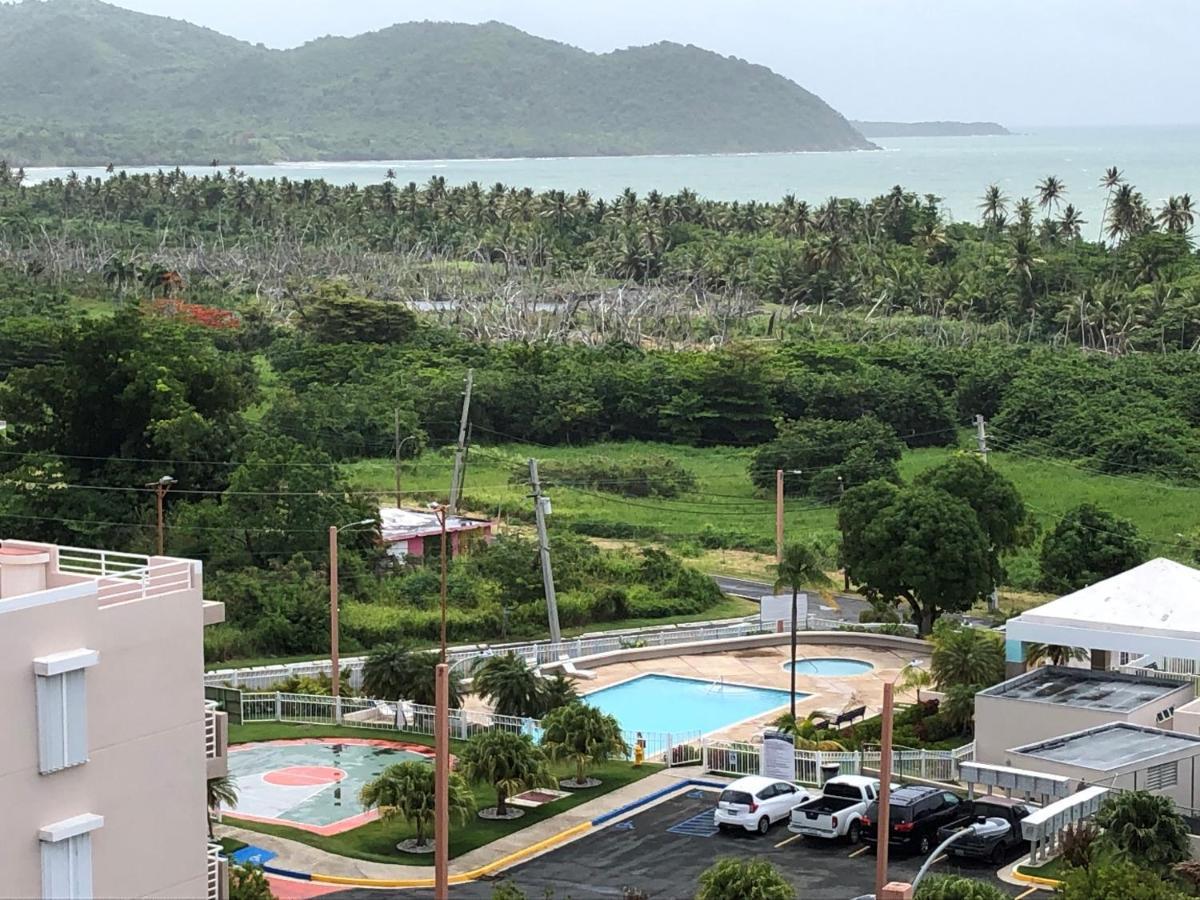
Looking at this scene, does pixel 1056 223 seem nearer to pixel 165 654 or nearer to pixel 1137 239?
pixel 1137 239

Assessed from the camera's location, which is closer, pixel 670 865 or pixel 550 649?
pixel 670 865

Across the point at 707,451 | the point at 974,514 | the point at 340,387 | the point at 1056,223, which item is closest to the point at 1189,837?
the point at 974,514

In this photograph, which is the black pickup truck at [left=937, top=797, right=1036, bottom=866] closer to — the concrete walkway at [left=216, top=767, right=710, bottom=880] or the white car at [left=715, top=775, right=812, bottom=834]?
the white car at [left=715, top=775, right=812, bottom=834]

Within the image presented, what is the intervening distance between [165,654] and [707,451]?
6658 centimetres

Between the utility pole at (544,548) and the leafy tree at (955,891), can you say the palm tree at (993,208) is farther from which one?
the leafy tree at (955,891)

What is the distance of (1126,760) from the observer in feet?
115

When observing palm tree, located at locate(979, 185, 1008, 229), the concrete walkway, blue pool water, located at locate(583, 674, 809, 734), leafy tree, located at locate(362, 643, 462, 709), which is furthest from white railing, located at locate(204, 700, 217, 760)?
palm tree, located at locate(979, 185, 1008, 229)

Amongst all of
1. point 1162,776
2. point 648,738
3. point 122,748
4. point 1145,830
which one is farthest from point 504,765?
point 122,748

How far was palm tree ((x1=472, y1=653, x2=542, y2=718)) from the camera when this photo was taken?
41750 mm

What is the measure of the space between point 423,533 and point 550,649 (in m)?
12.4

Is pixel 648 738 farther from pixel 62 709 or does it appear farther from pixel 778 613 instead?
pixel 62 709

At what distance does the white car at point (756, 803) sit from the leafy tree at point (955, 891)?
8229 millimetres

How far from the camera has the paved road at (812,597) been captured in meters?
58.8

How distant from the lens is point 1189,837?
3173 centimetres
